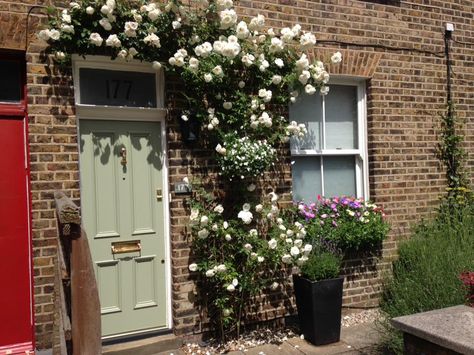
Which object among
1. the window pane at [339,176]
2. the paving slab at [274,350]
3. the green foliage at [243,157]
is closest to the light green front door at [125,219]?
the green foliage at [243,157]

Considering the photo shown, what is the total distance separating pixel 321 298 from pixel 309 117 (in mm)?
2215

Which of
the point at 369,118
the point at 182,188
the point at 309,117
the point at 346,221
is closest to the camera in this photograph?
the point at 182,188

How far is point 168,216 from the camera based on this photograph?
4711 millimetres

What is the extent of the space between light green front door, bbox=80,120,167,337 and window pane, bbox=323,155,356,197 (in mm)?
2184

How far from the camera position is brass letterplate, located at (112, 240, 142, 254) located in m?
4.49

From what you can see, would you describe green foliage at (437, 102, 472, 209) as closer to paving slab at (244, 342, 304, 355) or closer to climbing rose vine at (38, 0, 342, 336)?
climbing rose vine at (38, 0, 342, 336)

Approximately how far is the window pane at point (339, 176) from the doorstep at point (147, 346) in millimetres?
2546

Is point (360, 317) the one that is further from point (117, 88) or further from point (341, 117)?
point (117, 88)

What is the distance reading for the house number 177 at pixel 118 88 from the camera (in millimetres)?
4527

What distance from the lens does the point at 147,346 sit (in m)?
4.44

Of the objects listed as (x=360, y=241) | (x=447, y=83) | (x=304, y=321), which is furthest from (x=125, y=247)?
(x=447, y=83)

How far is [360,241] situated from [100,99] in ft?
11.1

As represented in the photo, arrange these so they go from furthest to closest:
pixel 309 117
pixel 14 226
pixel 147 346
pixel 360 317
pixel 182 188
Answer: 1. pixel 309 117
2. pixel 360 317
3. pixel 182 188
4. pixel 147 346
5. pixel 14 226

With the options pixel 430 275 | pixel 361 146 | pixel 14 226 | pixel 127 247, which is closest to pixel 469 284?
pixel 430 275
